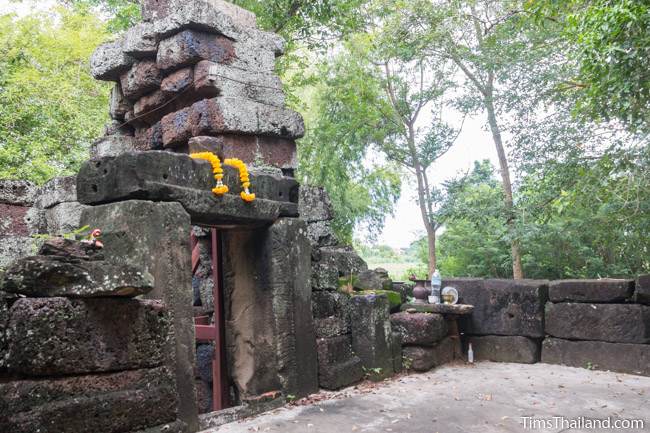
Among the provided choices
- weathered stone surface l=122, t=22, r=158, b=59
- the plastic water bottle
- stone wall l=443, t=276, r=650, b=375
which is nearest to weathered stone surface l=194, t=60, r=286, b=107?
weathered stone surface l=122, t=22, r=158, b=59

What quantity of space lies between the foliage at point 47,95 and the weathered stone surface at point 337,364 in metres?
6.88

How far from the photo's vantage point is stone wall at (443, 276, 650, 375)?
7105mm

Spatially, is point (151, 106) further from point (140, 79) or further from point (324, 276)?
point (324, 276)

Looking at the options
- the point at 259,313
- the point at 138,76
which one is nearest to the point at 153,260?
the point at 259,313

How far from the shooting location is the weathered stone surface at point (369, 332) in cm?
673

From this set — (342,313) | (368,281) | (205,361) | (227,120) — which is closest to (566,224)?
(368,281)

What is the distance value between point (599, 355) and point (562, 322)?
23.0 inches

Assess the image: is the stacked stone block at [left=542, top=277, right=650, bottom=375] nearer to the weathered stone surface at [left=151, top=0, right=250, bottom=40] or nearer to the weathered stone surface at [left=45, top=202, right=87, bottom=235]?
the weathered stone surface at [left=151, top=0, right=250, bottom=40]

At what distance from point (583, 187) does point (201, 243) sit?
18.4 feet

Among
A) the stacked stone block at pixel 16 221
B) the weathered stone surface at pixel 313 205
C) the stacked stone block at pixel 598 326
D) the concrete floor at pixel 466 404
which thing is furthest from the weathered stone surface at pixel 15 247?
the stacked stone block at pixel 598 326

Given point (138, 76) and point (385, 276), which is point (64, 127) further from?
point (385, 276)

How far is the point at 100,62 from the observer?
739cm

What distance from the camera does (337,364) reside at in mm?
6258

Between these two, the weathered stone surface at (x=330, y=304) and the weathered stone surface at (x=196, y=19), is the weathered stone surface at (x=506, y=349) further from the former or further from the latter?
the weathered stone surface at (x=196, y=19)
